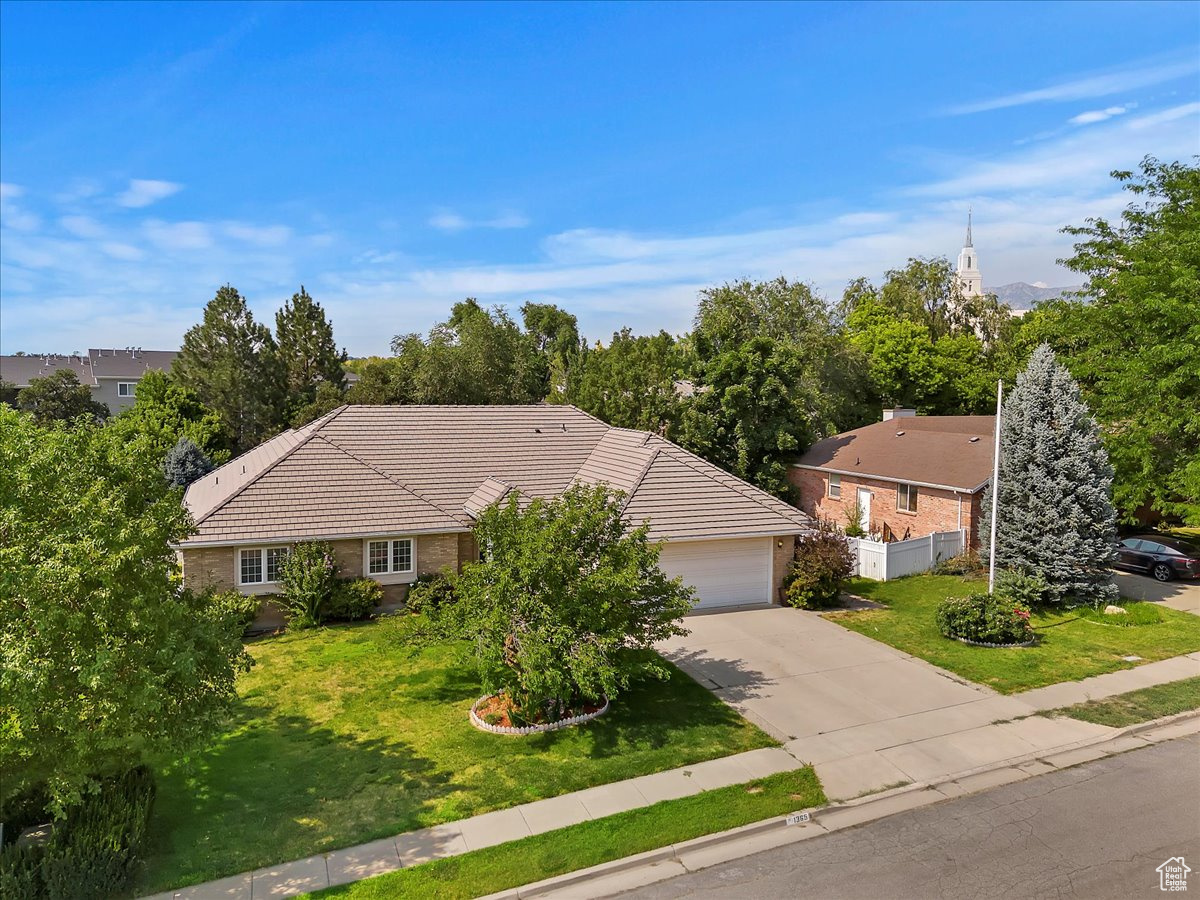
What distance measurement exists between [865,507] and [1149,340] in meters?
10.8

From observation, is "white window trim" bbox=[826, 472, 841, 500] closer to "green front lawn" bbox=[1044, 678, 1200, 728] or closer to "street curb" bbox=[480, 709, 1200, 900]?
"green front lawn" bbox=[1044, 678, 1200, 728]

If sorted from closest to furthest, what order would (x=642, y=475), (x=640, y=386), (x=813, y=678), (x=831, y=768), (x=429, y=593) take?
1. (x=831, y=768)
2. (x=813, y=678)
3. (x=429, y=593)
4. (x=642, y=475)
5. (x=640, y=386)

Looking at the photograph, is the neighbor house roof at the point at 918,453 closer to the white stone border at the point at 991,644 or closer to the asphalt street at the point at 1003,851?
the white stone border at the point at 991,644

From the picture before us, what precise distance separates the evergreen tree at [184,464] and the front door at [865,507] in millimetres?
26727

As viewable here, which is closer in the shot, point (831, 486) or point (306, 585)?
point (306, 585)

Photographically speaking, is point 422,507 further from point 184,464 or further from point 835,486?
point 835,486

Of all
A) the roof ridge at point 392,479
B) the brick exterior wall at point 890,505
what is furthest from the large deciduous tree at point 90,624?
the brick exterior wall at point 890,505

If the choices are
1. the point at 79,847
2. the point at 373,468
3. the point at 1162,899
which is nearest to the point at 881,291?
the point at 373,468

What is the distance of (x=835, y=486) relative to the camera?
31.6 meters

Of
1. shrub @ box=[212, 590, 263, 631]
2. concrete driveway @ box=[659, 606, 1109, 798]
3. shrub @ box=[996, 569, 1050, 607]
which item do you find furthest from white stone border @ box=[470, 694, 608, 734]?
shrub @ box=[996, 569, 1050, 607]

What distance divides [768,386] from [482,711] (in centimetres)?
2058

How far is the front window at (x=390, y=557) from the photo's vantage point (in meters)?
20.2

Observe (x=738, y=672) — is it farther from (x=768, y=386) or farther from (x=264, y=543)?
(x=768, y=386)

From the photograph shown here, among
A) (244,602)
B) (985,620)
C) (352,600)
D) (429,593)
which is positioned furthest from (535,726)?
(985,620)
